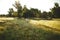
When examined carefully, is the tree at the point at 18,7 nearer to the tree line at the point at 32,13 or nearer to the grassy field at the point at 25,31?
the tree line at the point at 32,13

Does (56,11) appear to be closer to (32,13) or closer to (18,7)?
(32,13)

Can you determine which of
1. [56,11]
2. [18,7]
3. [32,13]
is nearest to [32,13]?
[32,13]

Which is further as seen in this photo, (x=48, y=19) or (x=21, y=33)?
(x=48, y=19)

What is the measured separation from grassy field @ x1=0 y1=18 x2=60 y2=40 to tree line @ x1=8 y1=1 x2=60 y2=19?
0.11 metres

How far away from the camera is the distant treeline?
9.89ft

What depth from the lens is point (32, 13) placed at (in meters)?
3.07

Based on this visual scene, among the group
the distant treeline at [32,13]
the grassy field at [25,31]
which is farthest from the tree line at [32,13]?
the grassy field at [25,31]

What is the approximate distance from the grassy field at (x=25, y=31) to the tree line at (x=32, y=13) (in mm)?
109

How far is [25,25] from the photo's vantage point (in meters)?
2.98

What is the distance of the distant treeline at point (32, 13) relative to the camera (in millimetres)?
3016

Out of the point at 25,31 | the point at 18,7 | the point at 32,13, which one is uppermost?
the point at 18,7

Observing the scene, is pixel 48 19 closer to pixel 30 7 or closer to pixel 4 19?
pixel 30 7

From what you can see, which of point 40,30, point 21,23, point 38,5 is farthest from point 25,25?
point 38,5

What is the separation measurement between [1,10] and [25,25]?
1.85 ft
